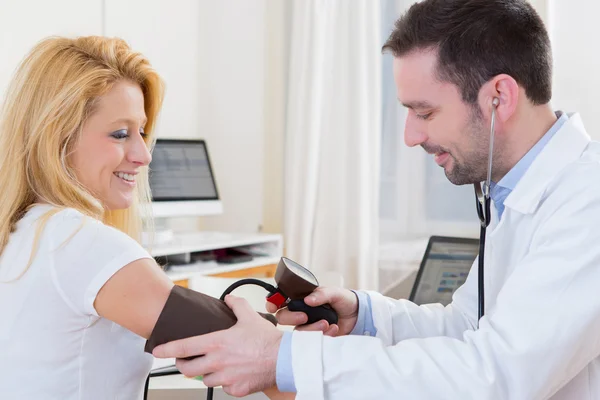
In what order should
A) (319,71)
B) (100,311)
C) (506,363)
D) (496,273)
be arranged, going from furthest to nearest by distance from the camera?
(319,71), (496,273), (100,311), (506,363)

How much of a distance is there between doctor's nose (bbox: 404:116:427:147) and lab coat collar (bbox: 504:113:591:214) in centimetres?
23

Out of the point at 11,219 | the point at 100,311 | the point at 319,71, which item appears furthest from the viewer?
the point at 319,71

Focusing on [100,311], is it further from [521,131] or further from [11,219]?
[521,131]

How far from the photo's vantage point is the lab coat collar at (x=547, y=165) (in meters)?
1.24

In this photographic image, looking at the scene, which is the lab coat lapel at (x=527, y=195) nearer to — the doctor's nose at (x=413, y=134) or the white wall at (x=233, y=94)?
the doctor's nose at (x=413, y=134)

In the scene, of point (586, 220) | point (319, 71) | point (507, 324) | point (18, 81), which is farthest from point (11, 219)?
point (319, 71)

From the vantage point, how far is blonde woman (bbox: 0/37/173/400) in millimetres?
1147

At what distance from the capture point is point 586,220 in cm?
112

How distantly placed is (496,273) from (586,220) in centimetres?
30

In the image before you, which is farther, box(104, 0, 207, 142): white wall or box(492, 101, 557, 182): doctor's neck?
box(104, 0, 207, 142): white wall

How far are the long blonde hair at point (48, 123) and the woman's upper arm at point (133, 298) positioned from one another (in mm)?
200

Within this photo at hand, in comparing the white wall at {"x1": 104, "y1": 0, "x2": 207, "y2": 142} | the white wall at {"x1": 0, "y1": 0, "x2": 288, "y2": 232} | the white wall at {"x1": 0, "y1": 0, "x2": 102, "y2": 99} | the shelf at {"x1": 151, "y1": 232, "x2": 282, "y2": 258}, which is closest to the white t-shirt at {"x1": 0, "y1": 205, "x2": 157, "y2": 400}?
the shelf at {"x1": 151, "y1": 232, "x2": 282, "y2": 258}

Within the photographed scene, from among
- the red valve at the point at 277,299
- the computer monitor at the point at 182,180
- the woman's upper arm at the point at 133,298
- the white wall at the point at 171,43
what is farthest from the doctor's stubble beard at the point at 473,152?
the white wall at the point at 171,43

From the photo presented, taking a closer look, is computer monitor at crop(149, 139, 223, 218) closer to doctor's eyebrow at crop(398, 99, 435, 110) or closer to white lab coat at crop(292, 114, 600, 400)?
doctor's eyebrow at crop(398, 99, 435, 110)
